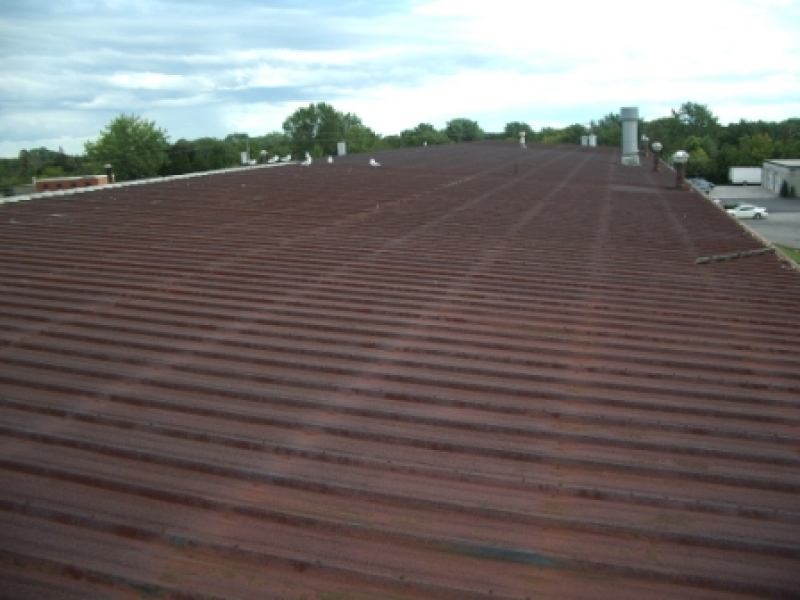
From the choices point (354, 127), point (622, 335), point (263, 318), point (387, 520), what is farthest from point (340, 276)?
point (354, 127)

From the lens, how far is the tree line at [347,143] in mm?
58500

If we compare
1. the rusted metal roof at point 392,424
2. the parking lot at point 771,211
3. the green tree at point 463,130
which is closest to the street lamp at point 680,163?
the rusted metal roof at point 392,424

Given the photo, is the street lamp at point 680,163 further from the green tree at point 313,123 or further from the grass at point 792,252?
the green tree at point 313,123

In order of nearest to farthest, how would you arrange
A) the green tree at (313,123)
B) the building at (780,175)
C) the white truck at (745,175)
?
the building at (780,175) → the white truck at (745,175) → the green tree at (313,123)

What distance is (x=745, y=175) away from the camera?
58.0 m

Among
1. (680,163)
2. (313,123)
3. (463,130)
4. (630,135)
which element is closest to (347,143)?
(313,123)

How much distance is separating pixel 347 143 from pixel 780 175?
4207 cm

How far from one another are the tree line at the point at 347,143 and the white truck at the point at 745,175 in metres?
1.13

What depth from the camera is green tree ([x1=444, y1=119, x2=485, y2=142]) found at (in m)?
81.9

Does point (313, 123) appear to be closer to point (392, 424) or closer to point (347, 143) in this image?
point (347, 143)

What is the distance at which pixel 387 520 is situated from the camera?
10.5ft

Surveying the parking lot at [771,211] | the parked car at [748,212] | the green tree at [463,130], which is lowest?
the parking lot at [771,211]

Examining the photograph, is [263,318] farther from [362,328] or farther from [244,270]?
[244,270]

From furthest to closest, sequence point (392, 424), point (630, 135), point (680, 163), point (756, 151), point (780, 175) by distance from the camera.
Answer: point (756, 151) < point (780, 175) < point (630, 135) < point (680, 163) < point (392, 424)
